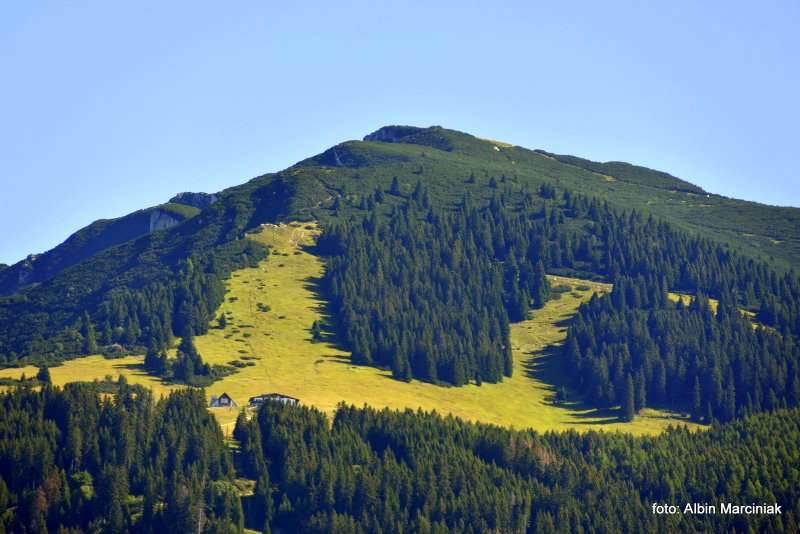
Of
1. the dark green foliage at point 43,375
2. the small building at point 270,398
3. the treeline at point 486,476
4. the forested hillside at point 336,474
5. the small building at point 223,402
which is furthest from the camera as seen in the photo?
the dark green foliage at point 43,375

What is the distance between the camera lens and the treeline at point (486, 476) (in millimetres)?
146125

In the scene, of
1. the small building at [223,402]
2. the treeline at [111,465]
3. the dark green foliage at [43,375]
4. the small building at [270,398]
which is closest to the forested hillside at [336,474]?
the treeline at [111,465]

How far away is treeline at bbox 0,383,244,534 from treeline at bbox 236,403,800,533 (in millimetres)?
6517

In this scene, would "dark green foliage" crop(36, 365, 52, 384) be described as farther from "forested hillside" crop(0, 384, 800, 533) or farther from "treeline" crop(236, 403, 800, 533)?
"treeline" crop(236, 403, 800, 533)

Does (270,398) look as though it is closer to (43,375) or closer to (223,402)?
(223,402)

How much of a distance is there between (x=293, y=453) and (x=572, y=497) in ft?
111

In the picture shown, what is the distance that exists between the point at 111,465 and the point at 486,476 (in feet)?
146

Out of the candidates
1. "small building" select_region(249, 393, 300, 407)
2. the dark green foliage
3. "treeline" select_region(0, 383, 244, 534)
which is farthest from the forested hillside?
the dark green foliage

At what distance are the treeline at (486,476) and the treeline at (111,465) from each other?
652 centimetres

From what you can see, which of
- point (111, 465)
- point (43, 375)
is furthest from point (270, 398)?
point (43, 375)

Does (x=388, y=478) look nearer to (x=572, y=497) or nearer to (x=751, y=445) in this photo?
(x=572, y=497)

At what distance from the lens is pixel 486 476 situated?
15512 centimetres

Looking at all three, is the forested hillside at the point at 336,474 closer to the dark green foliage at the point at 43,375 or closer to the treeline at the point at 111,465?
the treeline at the point at 111,465

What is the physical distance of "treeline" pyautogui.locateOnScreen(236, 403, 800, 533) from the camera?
146 metres
